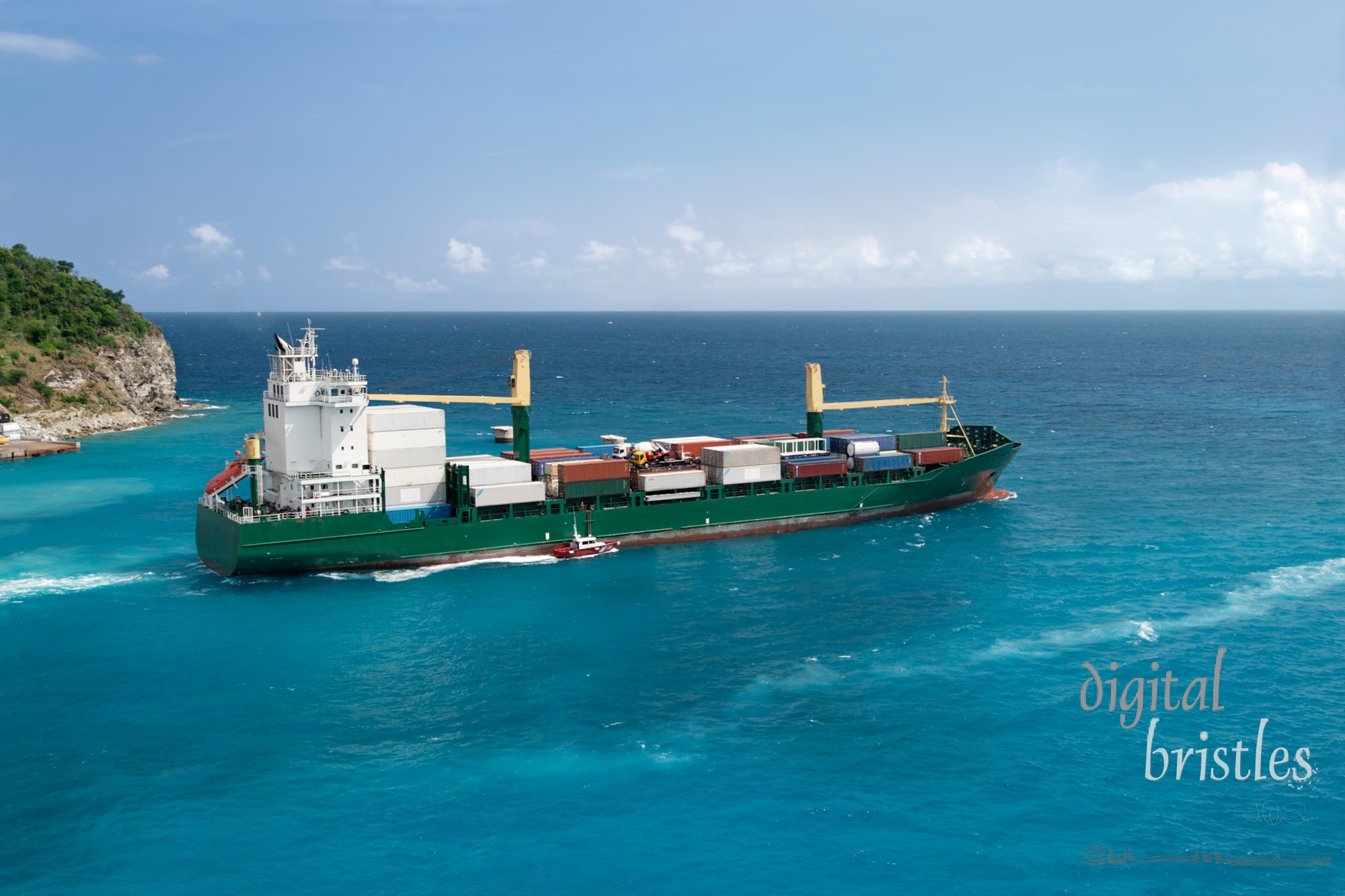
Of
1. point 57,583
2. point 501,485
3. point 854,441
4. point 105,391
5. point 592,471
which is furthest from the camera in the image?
point 105,391

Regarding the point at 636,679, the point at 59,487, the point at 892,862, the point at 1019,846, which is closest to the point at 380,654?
the point at 636,679

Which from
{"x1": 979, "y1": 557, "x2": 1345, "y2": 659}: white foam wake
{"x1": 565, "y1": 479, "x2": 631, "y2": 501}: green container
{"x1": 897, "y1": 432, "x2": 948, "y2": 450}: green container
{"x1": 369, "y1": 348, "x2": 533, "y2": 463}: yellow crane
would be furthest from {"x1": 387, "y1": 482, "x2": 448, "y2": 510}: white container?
{"x1": 897, "y1": 432, "x2": 948, "y2": 450}: green container

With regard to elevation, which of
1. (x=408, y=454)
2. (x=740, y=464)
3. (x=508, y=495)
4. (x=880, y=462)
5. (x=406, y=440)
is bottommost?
(x=508, y=495)

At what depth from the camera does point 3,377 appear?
115m

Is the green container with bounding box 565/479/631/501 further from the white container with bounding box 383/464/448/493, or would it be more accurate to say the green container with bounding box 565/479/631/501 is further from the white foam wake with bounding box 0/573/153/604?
the white foam wake with bounding box 0/573/153/604

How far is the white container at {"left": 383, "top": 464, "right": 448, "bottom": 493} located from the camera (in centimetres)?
6606

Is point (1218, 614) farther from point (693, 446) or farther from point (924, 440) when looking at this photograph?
point (693, 446)

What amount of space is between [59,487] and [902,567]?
72670 millimetres

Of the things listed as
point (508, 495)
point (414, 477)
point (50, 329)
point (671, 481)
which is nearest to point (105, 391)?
point (50, 329)

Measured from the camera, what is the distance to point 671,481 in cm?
7194

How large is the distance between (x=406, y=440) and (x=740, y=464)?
79.3 feet

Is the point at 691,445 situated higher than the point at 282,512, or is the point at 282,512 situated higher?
the point at 691,445

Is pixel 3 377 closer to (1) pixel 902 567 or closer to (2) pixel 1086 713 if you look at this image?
(1) pixel 902 567

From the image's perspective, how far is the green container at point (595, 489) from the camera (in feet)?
226
